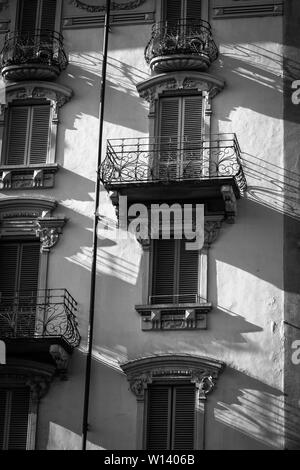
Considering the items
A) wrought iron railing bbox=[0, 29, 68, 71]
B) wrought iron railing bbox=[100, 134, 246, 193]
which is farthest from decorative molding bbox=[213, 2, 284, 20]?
wrought iron railing bbox=[0, 29, 68, 71]

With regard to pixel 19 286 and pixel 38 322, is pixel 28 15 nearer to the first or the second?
pixel 19 286

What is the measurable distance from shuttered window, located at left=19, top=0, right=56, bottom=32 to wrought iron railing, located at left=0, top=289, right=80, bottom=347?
683cm

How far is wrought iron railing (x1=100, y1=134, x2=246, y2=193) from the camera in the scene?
97.3ft

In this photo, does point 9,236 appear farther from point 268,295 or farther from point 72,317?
point 268,295

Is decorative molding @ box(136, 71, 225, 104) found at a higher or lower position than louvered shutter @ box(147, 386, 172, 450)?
higher

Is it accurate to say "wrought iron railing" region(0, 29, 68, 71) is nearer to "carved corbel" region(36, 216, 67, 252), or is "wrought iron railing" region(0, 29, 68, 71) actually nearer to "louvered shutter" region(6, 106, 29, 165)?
"louvered shutter" region(6, 106, 29, 165)

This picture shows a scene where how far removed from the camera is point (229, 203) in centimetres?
2925

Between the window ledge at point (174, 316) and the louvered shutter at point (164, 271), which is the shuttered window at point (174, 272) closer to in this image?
the louvered shutter at point (164, 271)

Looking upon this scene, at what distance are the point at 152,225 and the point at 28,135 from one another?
12.9ft

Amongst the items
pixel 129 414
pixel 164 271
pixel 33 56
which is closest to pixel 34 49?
pixel 33 56

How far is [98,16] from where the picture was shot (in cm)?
3222

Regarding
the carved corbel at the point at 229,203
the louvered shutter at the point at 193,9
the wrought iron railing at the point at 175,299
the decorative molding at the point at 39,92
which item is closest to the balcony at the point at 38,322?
the wrought iron railing at the point at 175,299

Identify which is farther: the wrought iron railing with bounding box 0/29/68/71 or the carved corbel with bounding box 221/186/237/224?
the wrought iron railing with bounding box 0/29/68/71
